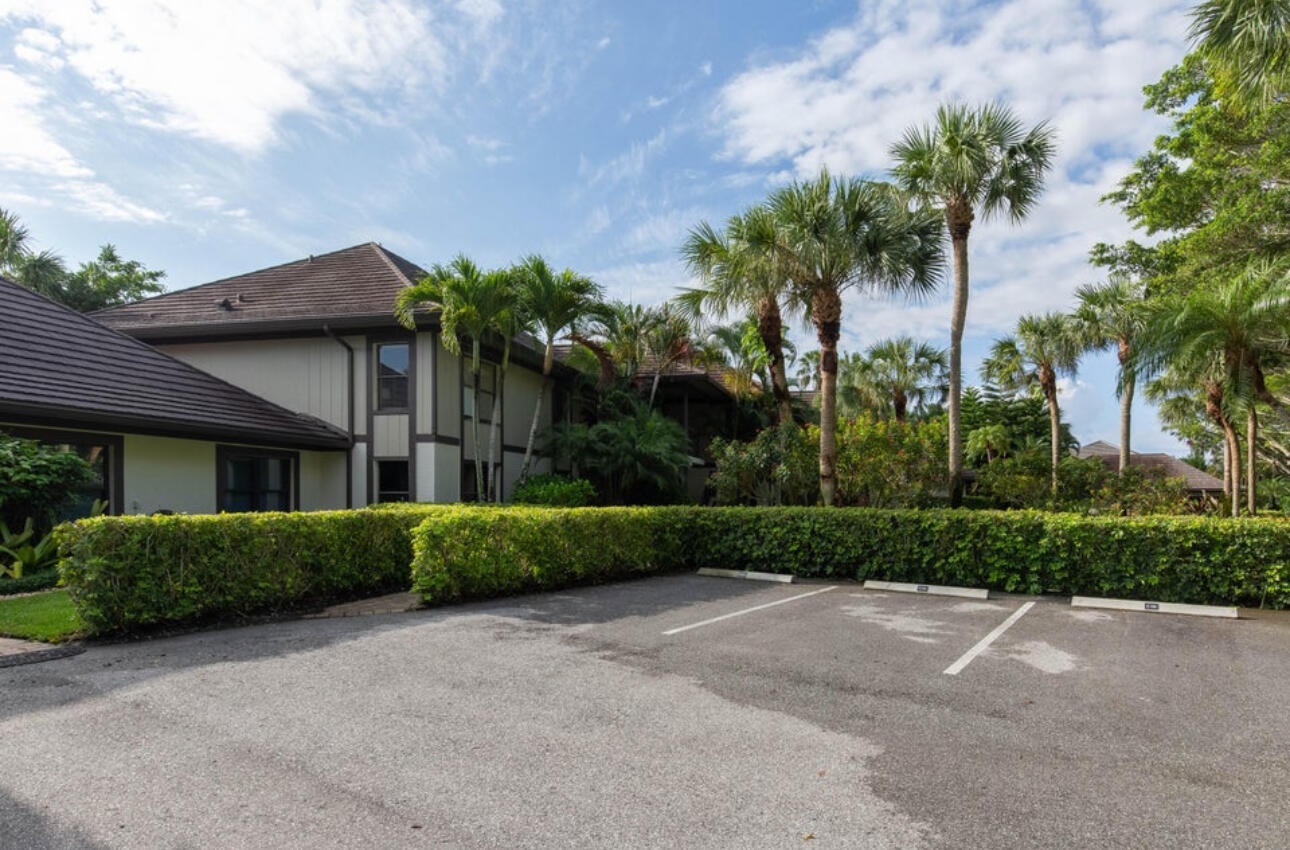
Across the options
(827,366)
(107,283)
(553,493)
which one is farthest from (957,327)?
(107,283)

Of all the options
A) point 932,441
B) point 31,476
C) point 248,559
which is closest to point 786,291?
point 932,441

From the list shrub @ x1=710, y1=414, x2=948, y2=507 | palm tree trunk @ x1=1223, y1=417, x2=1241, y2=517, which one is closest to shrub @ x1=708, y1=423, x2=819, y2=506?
shrub @ x1=710, y1=414, x2=948, y2=507

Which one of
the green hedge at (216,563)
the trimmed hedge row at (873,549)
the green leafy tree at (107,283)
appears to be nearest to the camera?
the green hedge at (216,563)

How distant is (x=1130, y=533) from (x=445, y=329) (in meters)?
11.2

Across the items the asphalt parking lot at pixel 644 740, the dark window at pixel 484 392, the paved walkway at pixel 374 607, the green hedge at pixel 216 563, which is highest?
the dark window at pixel 484 392

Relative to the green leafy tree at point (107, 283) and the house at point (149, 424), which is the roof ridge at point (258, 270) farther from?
the green leafy tree at point (107, 283)

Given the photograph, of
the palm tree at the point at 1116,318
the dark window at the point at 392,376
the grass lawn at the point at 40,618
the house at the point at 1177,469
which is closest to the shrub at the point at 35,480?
the grass lawn at the point at 40,618

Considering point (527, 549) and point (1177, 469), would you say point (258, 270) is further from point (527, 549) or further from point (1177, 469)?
point (1177, 469)

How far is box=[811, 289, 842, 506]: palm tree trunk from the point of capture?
551 inches

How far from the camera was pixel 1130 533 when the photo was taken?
10.1 m

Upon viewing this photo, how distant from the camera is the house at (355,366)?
1453cm

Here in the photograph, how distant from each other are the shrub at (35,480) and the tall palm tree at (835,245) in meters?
11.2

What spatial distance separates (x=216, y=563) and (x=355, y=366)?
7866 millimetres

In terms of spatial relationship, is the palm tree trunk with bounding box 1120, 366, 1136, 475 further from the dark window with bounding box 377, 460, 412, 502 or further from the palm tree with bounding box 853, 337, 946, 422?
the dark window with bounding box 377, 460, 412, 502
